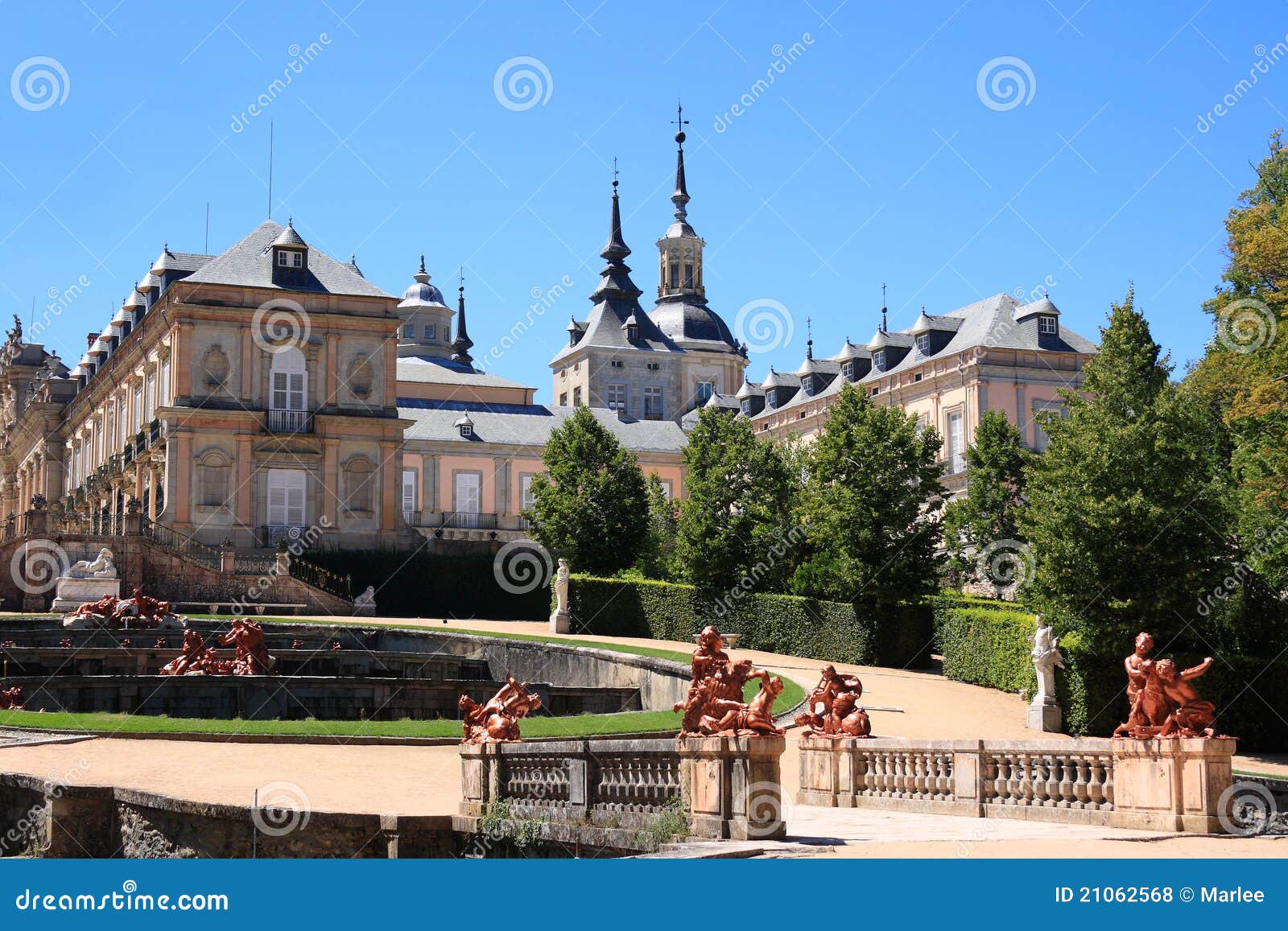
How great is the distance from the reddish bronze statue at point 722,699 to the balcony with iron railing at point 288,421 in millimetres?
45251

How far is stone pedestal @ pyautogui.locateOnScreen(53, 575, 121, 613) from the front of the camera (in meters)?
46.2

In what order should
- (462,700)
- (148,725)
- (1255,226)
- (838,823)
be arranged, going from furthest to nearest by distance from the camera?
(1255,226) < (148,725) < (462,700) < (838,823)

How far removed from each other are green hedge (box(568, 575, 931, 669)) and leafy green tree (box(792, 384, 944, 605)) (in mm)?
657

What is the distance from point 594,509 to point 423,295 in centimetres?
5746

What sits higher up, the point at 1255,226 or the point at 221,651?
the point at 1255,226

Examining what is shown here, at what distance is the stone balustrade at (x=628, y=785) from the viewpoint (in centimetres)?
1258

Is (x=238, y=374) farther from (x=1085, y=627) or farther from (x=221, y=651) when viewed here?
(x=1085, y=627)

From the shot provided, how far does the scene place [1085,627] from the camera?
30.6m

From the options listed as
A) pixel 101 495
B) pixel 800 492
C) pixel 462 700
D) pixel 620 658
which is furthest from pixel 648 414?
pixel 462 700

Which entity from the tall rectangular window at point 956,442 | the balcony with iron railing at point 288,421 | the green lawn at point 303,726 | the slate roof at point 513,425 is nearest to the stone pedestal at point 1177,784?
the green lawn at point 303,726

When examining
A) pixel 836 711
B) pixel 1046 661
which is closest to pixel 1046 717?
pixel 1046 661

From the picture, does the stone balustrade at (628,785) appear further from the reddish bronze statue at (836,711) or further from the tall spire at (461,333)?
the tall spire at (461,333)

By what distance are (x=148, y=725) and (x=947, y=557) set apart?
24317 mm

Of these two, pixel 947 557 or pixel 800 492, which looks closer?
pixel 947 557
